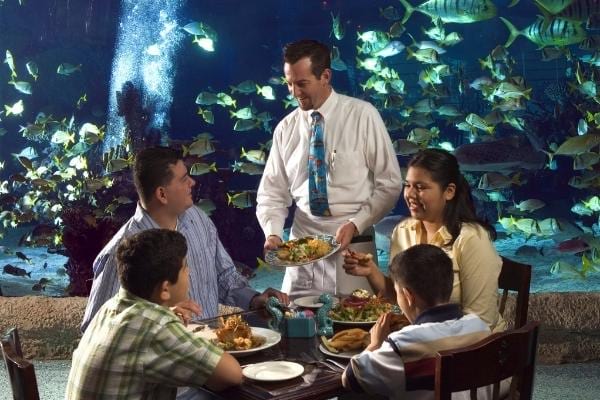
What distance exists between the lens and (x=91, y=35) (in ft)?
33.3

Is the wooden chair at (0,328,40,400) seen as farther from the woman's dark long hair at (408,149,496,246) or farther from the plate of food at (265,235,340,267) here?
the woman's dark long hair at (408,149,496,246)

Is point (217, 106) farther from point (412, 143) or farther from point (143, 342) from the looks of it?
point (143, 342)

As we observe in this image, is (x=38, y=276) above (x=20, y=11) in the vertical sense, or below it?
below

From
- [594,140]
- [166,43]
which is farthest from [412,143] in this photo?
[166,43]

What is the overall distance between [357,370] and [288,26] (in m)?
10.1

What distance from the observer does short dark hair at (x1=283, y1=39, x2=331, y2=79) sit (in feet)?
12.1

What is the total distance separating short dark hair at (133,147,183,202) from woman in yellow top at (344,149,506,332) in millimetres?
770

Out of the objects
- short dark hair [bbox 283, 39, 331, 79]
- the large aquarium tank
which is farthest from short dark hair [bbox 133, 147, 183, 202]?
the large aquarium tank

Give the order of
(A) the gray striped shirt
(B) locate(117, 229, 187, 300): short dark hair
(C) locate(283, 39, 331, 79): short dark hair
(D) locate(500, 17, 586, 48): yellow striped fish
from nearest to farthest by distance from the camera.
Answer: (B) locate(117, 229, 187, 300): short dark hair
(A) the gray striped shirt
(C) locate(283, 39, 331, 79): short dark hair
(D) locate(500, 17, 586, 48): yellow striped fish

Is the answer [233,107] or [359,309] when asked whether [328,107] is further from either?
[233,107]

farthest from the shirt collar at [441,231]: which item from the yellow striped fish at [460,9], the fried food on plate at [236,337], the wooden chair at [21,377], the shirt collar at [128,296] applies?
the yellow striped fish at [460,9]

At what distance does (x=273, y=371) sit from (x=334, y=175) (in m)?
1.81

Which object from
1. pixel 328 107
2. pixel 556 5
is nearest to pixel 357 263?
pixel 328 107

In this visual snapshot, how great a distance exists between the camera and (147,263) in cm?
207
